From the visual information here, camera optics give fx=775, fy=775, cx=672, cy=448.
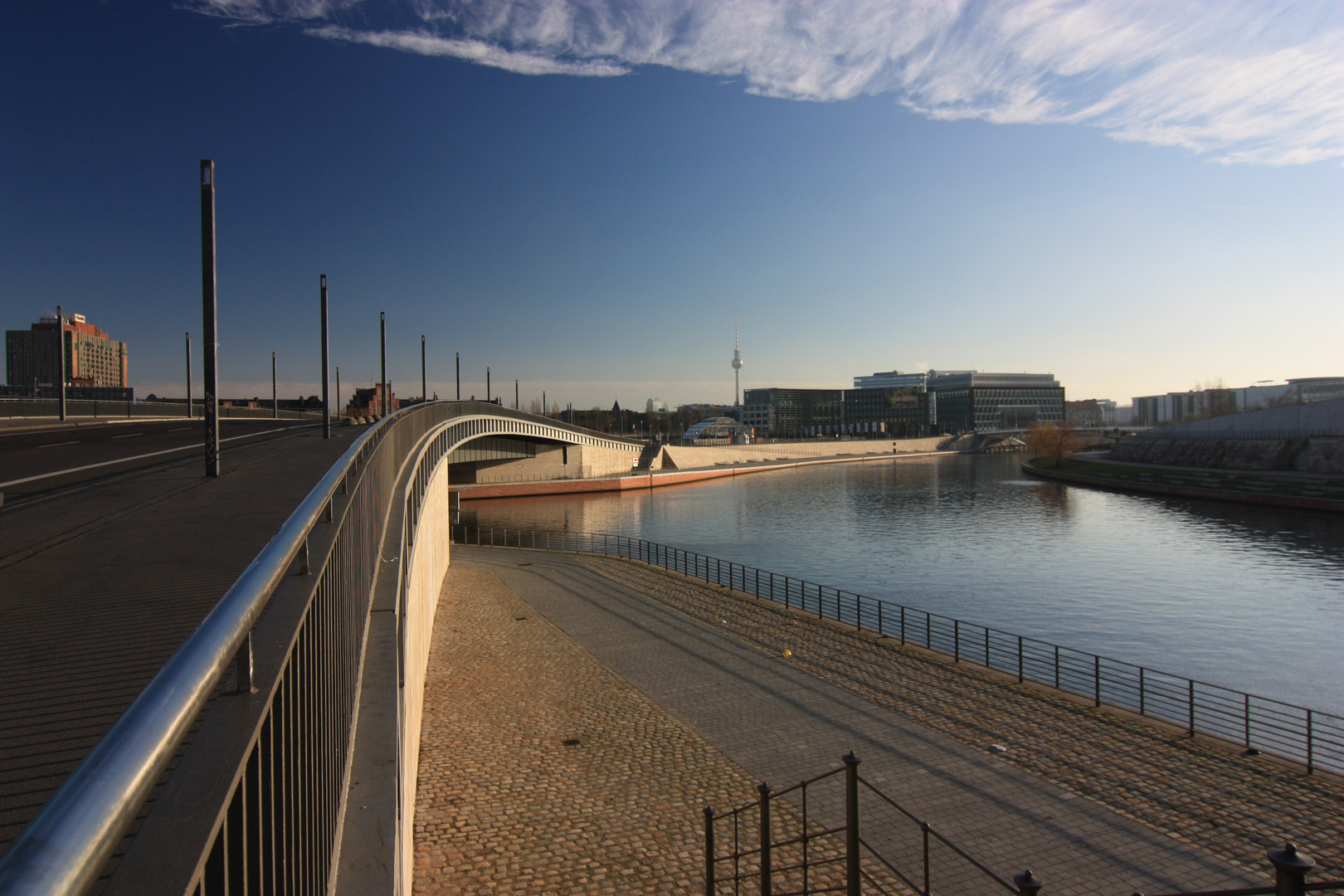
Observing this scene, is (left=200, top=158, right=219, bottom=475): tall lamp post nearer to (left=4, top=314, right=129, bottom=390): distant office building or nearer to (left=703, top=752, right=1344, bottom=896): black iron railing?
(left=703, top=752, right=1344, bottom=896): black iron railing

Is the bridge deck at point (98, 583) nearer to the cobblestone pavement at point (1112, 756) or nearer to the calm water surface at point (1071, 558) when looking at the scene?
the cobblestone pavement at point (1112, 756)

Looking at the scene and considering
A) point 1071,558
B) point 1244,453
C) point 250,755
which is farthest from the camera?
point 1244,453

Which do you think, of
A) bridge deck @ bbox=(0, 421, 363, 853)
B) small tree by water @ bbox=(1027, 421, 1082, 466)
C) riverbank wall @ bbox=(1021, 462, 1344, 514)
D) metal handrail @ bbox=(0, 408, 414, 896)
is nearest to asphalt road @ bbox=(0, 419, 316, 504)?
bridge deck @ bbox=(0, 421, 363, 853)

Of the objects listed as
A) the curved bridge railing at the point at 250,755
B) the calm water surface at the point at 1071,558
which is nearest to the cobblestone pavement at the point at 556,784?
the curved bridge railing at the point at 250,755

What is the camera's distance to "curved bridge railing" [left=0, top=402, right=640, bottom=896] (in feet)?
3.64

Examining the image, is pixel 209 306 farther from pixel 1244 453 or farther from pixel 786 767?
pixel 1244 453

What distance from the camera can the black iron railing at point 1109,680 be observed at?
45.4 ft

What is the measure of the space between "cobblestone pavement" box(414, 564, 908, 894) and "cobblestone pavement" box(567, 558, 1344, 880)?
452 centimetres

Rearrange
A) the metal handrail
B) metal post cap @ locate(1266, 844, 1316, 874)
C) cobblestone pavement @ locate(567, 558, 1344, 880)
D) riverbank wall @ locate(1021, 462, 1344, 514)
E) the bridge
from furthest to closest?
riverbank wall @ locate(1021, 462, 1344, 514)
cobblestone pavement @ locate(567, 558, 1344, 880)
metal post cap @ locate(1266, 844, 1316, 874)
the bridge
the metal handrail

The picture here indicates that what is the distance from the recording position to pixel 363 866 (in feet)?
13.6

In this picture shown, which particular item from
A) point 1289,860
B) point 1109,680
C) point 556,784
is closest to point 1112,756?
point 1109,680

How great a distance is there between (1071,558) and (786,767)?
27.1 metres

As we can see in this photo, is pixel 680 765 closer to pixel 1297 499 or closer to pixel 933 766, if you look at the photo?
pixel 933 766

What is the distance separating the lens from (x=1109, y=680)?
14.0 m
